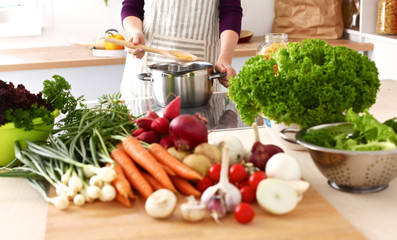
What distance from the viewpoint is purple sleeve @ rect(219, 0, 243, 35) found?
2201 millimetres

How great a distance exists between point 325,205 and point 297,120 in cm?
30

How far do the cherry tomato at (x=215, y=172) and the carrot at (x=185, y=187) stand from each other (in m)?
0.05

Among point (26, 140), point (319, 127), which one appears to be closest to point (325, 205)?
point (319, 127)

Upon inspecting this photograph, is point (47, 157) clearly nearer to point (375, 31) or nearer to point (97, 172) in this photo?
point (97, 172)

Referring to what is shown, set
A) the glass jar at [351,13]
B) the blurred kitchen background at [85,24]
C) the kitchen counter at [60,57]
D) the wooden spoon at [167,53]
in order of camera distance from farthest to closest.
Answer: the glass jar at [351,13], the blurred kitchen background at [85,24], the kitchen counter at [60,57], the wooden spoon at [167,53]

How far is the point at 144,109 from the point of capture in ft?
5.82

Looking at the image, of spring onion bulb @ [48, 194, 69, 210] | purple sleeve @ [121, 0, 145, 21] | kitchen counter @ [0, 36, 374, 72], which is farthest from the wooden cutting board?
kitchen counter @ [0, 36, 374, 72]

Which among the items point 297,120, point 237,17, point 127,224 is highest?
point 237,17

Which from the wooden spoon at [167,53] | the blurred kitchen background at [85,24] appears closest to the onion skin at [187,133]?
the wooden spoon at [167,53]

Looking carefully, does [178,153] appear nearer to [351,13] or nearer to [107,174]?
[107,174]

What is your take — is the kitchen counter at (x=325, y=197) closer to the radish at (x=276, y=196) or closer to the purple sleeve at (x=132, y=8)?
the radish at (x=276, y=196)

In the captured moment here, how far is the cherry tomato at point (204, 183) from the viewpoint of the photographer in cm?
100

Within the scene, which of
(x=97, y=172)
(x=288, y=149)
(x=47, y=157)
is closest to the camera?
(x=97, y=172)

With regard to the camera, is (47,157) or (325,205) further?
(47,157)
